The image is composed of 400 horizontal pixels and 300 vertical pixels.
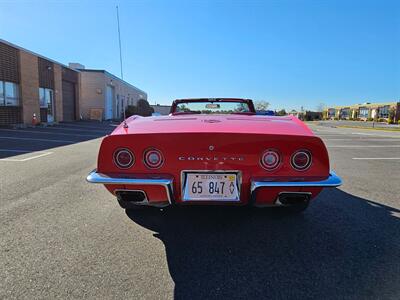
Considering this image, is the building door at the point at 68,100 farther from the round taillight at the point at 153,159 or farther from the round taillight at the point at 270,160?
the round taillight at the point at 270,160

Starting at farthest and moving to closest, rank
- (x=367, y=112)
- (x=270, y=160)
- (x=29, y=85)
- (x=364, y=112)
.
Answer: (x=364, y=112)
(x=367, y=112)
(x=29, y=85)
(x=270, y=160)

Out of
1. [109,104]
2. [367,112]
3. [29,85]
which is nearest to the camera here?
[29,85]

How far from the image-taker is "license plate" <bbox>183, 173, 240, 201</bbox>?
2488mm

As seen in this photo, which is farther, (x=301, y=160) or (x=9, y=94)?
(x=9, y=94)

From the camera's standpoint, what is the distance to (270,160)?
8.41 ft

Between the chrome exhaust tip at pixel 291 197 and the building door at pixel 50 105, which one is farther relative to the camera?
the building door at pixel 50 105

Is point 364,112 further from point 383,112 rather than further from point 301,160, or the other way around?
point 301,160

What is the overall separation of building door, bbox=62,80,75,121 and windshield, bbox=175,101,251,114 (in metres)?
22.3

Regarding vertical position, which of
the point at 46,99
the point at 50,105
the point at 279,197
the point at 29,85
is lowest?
the point at 279,197

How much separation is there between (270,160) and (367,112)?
8055 centimetres

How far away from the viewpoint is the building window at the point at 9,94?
15.7 meters

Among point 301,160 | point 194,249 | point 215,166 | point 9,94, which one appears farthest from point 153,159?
point 9,94

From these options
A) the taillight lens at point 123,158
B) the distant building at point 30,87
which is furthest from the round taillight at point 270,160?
the distant building at point 30,87

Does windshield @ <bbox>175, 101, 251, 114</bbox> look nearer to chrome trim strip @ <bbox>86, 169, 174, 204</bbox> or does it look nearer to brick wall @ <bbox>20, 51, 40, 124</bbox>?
chrome trim strip @ <bbox>86, 169, 174, 204</bbox>
